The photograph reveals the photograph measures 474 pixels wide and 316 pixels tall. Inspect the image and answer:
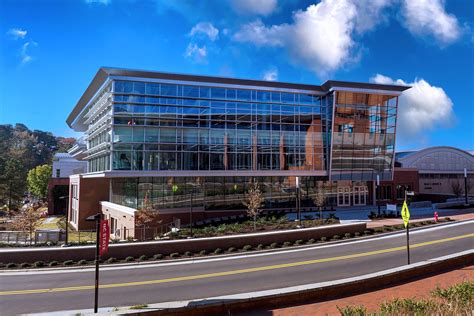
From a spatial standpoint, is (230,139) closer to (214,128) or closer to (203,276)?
(214,128)

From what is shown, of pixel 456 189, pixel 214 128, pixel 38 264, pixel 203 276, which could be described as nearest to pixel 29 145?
pixel 214 128

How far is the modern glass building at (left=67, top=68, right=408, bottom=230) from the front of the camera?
32.3 metres

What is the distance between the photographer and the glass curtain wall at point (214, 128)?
32.2m

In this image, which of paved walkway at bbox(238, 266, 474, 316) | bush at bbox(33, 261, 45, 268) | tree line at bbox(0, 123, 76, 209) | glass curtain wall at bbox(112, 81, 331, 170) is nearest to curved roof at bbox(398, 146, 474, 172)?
glass curtain wall at bbox(112, 81, 331, 170)

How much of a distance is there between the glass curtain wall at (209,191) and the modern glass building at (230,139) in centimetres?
10

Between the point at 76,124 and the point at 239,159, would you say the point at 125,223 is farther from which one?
the point at 76,124

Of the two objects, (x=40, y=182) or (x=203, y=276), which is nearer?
(x=203, y=276)

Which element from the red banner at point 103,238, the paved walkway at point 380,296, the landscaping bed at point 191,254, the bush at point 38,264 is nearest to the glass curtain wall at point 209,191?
Result: the landscaping bed at point 191,254

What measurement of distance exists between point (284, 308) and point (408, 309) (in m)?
2.97

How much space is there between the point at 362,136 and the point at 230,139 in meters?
Answer: 16.7

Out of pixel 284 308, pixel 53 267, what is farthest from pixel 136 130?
pixel 284 308

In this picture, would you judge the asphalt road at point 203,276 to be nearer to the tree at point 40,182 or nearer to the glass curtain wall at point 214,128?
the glass curtain wall at point 214,128

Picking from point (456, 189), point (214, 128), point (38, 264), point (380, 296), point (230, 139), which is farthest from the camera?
point (456, 189)

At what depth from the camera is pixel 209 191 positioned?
35250 mm
